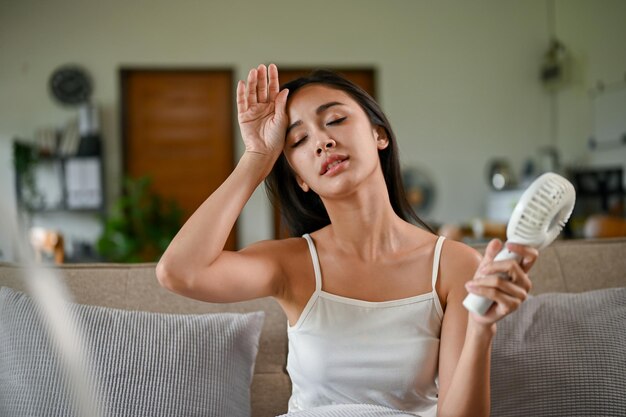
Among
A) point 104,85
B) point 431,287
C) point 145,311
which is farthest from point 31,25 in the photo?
point 431,287

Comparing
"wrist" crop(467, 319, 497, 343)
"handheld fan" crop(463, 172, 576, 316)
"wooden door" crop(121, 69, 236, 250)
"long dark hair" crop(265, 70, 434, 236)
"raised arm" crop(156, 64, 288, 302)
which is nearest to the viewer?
"handheld fan" crop(463, 172, 576, 316)

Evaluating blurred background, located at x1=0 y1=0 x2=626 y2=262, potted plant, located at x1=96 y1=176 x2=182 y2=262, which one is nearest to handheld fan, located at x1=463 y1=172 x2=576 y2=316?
potted plant, located at x1=96 y1=176 x2=182 y2=262

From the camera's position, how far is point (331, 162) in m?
1.38

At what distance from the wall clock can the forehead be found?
17.2 feet

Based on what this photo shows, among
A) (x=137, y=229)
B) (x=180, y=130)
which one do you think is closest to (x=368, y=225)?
(x=137, y=229)

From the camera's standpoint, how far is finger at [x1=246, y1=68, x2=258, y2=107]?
1435 millimetres

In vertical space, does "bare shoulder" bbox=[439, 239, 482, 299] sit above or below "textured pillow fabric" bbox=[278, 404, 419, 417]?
above

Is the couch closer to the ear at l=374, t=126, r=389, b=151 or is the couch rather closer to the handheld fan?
the ear at l=374, t=126, r=389, b=151

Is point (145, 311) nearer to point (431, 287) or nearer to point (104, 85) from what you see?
point (431, 287)

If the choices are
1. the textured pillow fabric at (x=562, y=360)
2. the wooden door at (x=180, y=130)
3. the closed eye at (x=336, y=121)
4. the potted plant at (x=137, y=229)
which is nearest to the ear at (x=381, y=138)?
the closed eye at (x=336, y=121)

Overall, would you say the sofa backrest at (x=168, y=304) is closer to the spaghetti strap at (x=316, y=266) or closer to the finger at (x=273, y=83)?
the spaghetti strap at (x=316, y=266)

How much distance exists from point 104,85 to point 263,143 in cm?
528

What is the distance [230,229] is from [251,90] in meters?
0.33

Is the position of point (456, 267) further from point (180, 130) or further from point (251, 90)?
point (180, 130)
